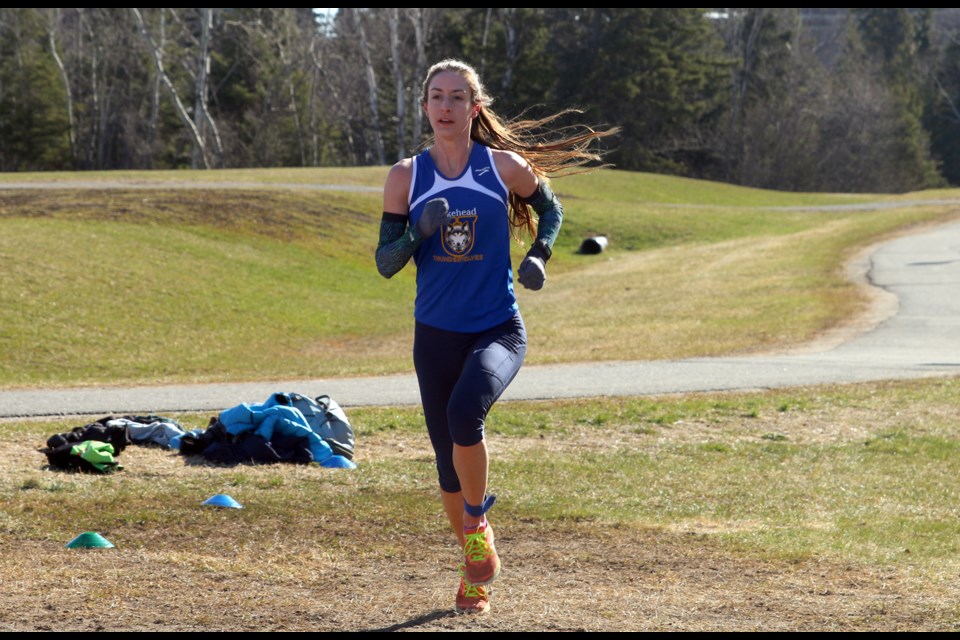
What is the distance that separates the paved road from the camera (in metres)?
13.0

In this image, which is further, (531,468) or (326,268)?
(326,268)

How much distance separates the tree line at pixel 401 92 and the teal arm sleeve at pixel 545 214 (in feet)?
157

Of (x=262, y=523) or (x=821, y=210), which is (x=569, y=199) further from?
(x=262, y=523)

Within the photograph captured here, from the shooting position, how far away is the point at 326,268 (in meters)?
28.3

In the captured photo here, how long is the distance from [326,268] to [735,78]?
168ft

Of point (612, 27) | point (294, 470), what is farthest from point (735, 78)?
point (294, 470)

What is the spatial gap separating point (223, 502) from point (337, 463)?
1.70m

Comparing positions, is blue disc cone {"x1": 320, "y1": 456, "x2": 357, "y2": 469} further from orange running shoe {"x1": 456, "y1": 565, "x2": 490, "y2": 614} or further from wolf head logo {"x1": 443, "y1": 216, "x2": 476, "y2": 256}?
wolf head logo {"x1": 443, "y1": 216, "x2": 476, "y2": 256}

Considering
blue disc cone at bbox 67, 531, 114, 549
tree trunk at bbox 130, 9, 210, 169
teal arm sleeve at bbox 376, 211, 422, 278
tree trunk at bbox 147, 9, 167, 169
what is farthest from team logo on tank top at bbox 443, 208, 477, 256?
tree trunk at bbox 147, 9, 167, 169

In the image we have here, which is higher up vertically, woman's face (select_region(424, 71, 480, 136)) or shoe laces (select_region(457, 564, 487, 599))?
woman's face (select_region(424, 71, 480, 136))

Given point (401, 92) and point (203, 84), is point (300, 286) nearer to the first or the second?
point (203, 84)

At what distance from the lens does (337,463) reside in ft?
30.8

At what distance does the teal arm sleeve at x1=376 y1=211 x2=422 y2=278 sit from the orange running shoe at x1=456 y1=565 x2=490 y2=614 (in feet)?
4.50

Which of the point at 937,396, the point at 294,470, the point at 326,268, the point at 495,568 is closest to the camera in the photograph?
the point at 495,568
